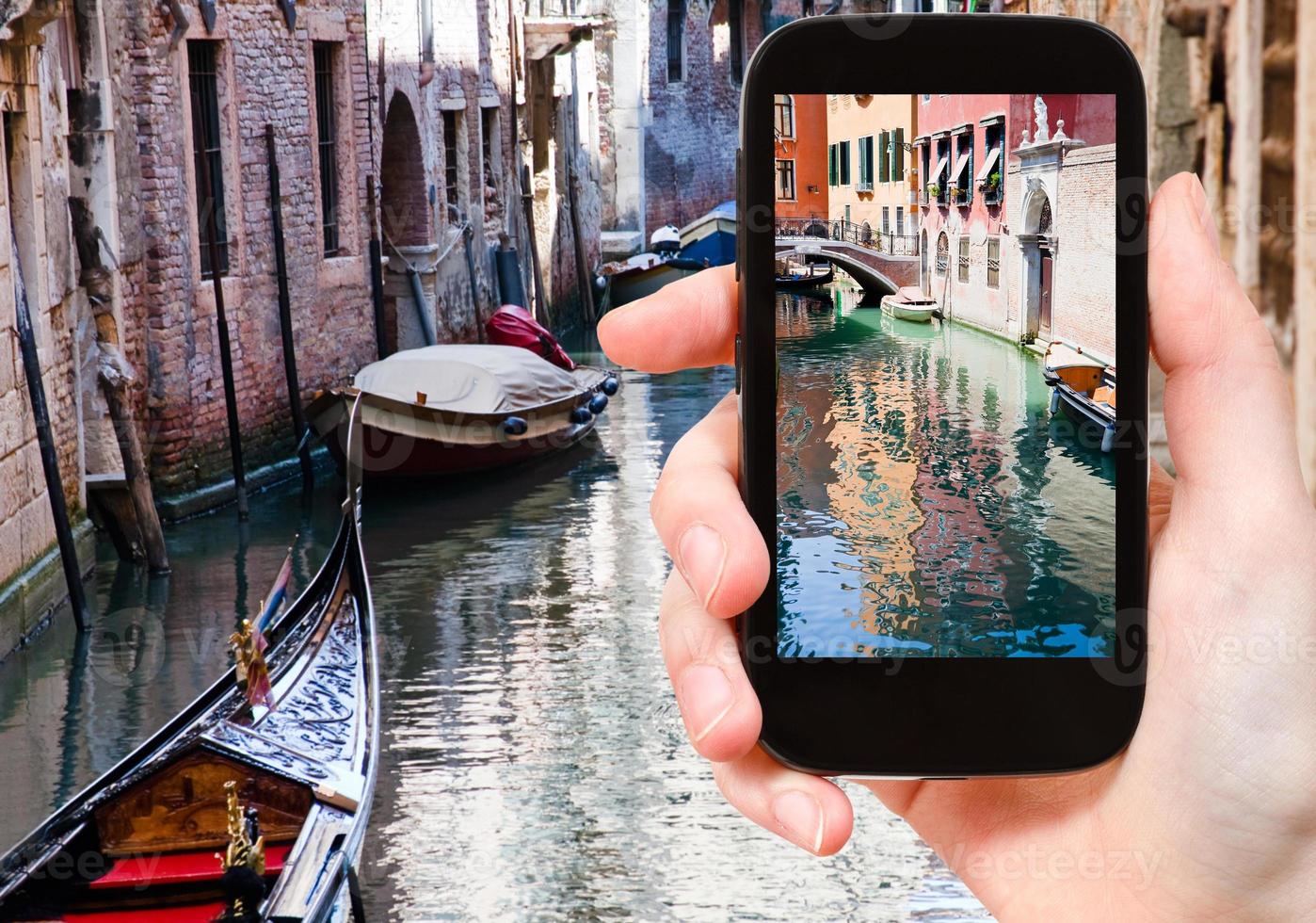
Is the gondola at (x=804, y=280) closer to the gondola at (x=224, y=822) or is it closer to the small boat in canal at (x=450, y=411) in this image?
the gondola at (x=224, y=822)

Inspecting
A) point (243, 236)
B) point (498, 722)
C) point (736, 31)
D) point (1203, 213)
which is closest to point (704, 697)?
point (1203, 213)

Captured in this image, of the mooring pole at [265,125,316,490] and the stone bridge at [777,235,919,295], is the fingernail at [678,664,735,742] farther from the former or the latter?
the mooring pole at [265,125,316,490]

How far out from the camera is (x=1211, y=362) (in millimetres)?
1162

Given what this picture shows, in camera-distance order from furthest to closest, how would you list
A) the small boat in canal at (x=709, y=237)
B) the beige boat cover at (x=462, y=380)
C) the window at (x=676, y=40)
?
the window at (x=676, y=40) < the small boat in canal at (x=709, y=237) < the beige boat cover at (x=462, y=380)

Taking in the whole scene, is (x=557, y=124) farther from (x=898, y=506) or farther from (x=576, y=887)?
(x=898, y=506)

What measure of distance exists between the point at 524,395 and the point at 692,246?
48.0ft

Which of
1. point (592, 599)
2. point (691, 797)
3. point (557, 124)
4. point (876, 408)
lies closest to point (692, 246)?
point (557, 124)

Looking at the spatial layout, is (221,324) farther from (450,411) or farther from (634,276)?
(634,276)

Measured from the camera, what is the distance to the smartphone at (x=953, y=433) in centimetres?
121

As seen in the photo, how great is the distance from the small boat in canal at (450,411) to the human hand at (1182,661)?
9719 millimetres

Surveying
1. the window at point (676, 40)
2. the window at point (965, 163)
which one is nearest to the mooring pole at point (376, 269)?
the window at point (965, 163)

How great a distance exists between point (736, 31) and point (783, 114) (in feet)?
103

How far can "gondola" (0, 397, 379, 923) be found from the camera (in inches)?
150

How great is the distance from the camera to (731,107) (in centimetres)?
3073
